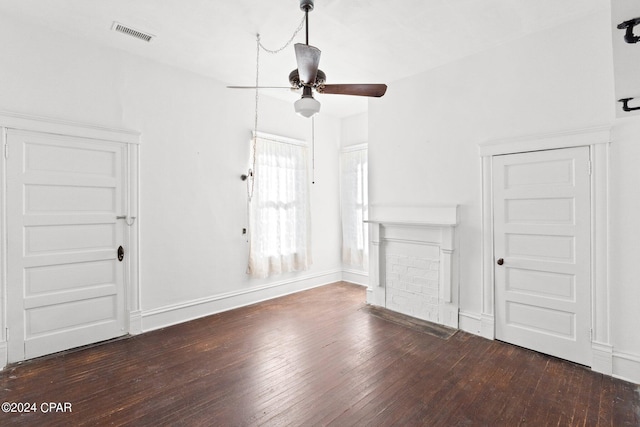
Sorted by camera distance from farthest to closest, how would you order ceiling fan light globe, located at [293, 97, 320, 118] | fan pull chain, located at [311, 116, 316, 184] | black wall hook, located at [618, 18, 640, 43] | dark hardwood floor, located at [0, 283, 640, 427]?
fan pull chain, located at [311, 116, 316, 184] < ceiling fan light globe, located at [293, 97, 320, 118] < dark hardwood floor, located at [0, 283, 640, 427] < black wall hook, located at [618, 18, 640, 43]

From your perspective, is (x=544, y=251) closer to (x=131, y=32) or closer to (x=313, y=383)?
(x=313, y=383)

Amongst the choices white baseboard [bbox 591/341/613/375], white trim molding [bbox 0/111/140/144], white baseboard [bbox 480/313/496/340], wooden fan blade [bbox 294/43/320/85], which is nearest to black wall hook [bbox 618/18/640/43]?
wooden fan blade [bbox 294/43/320/85]

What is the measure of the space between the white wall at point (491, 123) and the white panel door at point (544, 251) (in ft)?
0.71

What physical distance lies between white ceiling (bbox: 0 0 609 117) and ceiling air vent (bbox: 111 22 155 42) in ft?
0.17

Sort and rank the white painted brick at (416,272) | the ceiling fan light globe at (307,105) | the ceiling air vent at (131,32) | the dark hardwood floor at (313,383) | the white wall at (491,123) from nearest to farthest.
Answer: the dark hardwood floor at (313,383)
the ceiling fan light globe at (307,105)
the white wall at (491,123)
the ceiling air vent at (131,32)
the white painted brick at (416,272)

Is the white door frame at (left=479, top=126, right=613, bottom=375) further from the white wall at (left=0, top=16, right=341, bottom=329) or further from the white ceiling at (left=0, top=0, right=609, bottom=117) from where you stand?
the white wall at (left=0, top=16, right=341, bottom=329)

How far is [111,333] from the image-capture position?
338 centimetres

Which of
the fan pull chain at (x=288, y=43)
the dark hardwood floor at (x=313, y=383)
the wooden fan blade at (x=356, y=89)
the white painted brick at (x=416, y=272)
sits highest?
the fan pull chain at (x=288, y=43)

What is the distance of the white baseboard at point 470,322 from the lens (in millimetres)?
3516

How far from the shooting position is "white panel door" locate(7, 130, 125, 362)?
2881 mm

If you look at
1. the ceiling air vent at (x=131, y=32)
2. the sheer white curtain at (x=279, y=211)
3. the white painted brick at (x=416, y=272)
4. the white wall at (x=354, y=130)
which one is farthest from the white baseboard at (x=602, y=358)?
the ceiling air vent at (x=131, y=32)

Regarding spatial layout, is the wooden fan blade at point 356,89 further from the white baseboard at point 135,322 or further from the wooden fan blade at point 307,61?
the white baseboard at point 135,322

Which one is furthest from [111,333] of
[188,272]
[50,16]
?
[50,16]

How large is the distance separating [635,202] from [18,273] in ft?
18.2
